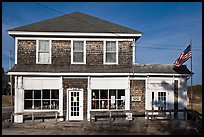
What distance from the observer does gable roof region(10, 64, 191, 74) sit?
19858 millimetres

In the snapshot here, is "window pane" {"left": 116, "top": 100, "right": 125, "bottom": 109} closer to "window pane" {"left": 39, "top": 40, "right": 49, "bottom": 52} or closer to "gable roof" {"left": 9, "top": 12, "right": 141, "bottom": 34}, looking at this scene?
"gable roof" {"left": 9, "top": 12, "right": 141, "bottom": 34}

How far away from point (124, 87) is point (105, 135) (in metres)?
6.39

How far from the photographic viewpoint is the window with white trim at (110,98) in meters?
20.5

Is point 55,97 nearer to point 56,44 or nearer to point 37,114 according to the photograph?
point 37,114

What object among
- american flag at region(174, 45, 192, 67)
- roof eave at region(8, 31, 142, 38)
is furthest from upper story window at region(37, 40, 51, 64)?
american flag at region(174, 45, 192, 67)

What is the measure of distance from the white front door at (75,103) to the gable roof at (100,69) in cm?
161

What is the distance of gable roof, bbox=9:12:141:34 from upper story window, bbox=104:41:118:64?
0.97 m

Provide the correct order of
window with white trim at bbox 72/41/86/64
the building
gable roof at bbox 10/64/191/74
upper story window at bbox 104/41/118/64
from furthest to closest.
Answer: upper story window at bbox 104/41/118/64 < window with white trim at bbox 72/41/86/64 < the building < gable roof at bbox 10/64/191/74

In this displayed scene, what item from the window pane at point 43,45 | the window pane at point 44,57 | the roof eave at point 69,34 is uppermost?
the roof eave at point 69,34

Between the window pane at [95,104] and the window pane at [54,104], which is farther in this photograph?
the window pane at [95,104]

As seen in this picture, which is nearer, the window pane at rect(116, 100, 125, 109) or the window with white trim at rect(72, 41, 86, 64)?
the window pane at rect(116, 100, 125, 109)

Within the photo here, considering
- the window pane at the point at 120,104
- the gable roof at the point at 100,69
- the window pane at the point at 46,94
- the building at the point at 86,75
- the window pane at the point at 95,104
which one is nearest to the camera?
the gable roof at the point at 100,69

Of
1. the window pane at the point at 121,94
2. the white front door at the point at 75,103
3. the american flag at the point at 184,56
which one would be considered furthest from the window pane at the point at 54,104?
the american flag at the point at 184,56

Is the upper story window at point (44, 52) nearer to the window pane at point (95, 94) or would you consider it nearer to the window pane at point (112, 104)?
the window pane at point (95, 94)
